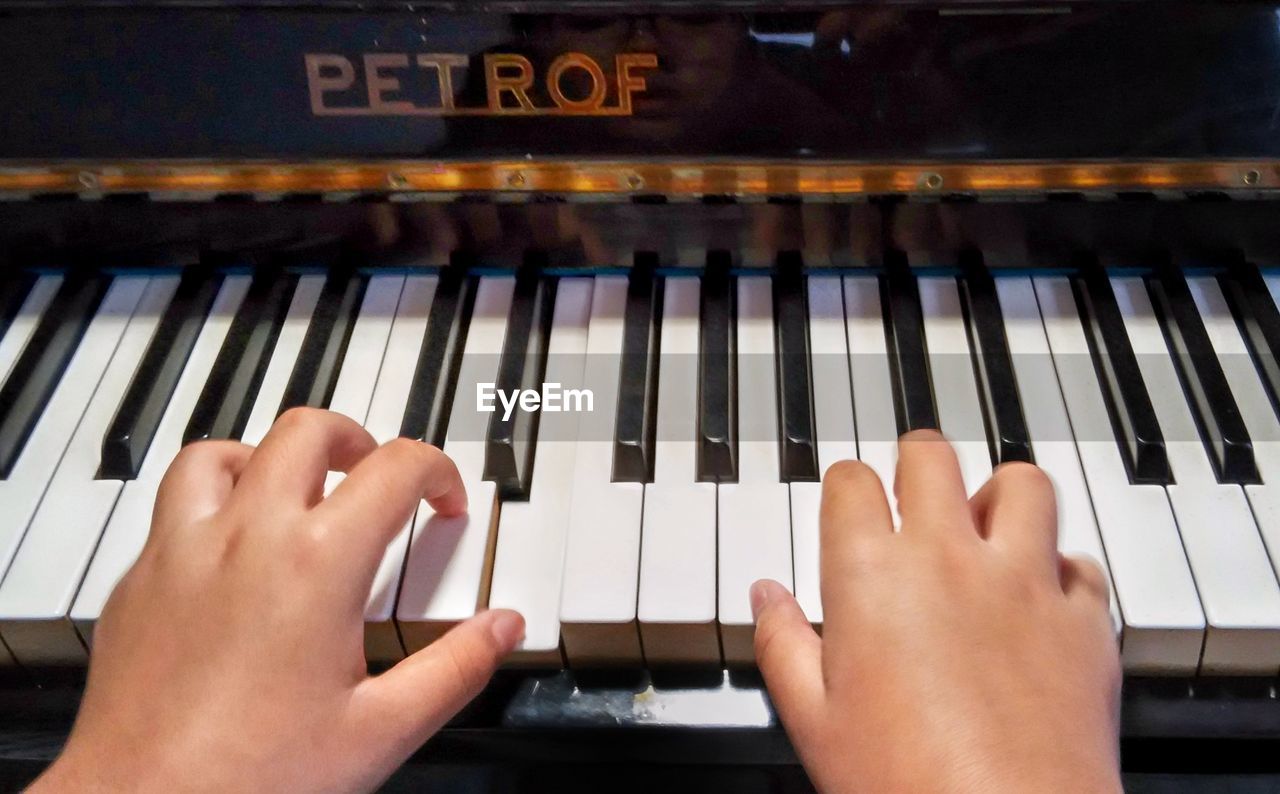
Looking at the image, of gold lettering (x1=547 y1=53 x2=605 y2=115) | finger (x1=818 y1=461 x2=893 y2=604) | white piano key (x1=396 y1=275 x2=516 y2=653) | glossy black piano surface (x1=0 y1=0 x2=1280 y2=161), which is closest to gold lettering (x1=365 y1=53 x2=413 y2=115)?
glossy black piano surface (x1=0 y1=0 x2=1280 y2=161)

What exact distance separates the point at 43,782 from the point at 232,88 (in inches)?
22.2

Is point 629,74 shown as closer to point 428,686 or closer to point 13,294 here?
point 428,686

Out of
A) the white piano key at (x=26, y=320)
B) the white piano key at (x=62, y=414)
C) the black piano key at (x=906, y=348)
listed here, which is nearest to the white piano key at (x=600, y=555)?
the black piano key at (x=906, y=348)

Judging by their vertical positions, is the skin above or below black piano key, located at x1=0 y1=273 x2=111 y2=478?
below

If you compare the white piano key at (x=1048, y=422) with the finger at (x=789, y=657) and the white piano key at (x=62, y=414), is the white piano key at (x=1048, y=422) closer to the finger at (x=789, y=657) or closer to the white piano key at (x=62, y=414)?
the finger at (x=789, y=657)

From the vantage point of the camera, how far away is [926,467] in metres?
0.75

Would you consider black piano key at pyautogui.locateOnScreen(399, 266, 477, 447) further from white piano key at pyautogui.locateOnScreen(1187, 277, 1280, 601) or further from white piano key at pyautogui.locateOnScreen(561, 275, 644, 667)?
white piano key at pyautogui.locateOnScreen(1187, 277, 1280, 601)

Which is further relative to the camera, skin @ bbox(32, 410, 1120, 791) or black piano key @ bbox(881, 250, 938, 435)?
black piano key @ bbox(881, 250, 938, 435)

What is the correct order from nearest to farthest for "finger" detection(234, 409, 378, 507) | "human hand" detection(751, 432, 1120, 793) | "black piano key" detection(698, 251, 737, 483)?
"human hand" detection(751, 432, 1120, 793)
"finger" detection(234, 409, 378, 507)
"black piano key" detection(698, 251, 737, 483)

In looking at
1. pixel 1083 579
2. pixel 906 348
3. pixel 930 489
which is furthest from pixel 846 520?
pixel 906 348

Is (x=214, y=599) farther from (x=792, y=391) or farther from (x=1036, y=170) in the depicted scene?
(x=1036, y=170)

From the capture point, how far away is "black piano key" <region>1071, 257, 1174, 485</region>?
850 mm

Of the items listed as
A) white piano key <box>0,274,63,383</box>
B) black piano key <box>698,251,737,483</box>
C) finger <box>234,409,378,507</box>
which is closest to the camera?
finger <box>234,409,378,507</box>

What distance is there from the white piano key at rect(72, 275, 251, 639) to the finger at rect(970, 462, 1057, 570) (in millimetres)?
631
